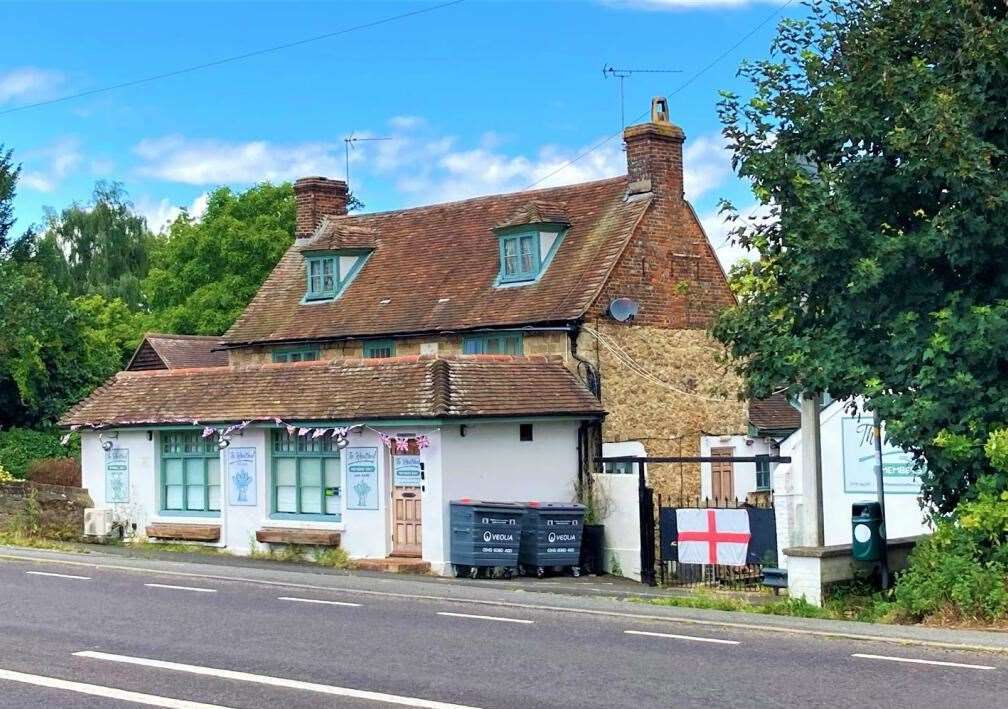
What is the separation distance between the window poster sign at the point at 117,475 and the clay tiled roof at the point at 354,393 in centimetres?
84

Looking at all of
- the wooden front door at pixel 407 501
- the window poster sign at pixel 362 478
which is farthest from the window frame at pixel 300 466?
the wooden front door at pixel 407 501

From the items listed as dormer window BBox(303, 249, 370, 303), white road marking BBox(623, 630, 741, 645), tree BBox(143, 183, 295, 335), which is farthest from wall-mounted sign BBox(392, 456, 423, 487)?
tree BBox(143, 183, 295, 335)

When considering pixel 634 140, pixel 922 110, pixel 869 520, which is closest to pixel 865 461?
pixel 869 520

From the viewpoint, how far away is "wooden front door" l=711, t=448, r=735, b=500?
105 feet

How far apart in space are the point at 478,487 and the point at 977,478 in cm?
1051

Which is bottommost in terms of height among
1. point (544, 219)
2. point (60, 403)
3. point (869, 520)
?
point (869, 520)

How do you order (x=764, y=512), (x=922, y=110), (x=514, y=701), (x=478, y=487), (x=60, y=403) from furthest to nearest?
(x=60, y=403) < (x=478, y=487) < (x=764, y=512) < (x=922, y=110) < (x=514, y=701)

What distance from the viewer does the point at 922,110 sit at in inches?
647

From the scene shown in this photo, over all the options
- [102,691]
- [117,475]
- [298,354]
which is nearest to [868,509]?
[102,691]

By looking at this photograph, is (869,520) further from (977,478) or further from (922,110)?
(922,110)

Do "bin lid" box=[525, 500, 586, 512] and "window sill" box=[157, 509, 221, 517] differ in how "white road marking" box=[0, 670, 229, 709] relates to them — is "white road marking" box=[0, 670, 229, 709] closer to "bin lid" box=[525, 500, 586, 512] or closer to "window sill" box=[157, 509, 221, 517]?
"bin lid" box=[525, 500, 586, 512]

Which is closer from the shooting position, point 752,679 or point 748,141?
point 752,679

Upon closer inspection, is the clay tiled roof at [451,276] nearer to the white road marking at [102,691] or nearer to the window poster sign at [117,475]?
the window poster sign at [117,475]

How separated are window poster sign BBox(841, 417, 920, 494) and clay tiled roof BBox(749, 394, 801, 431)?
28.8 feet
